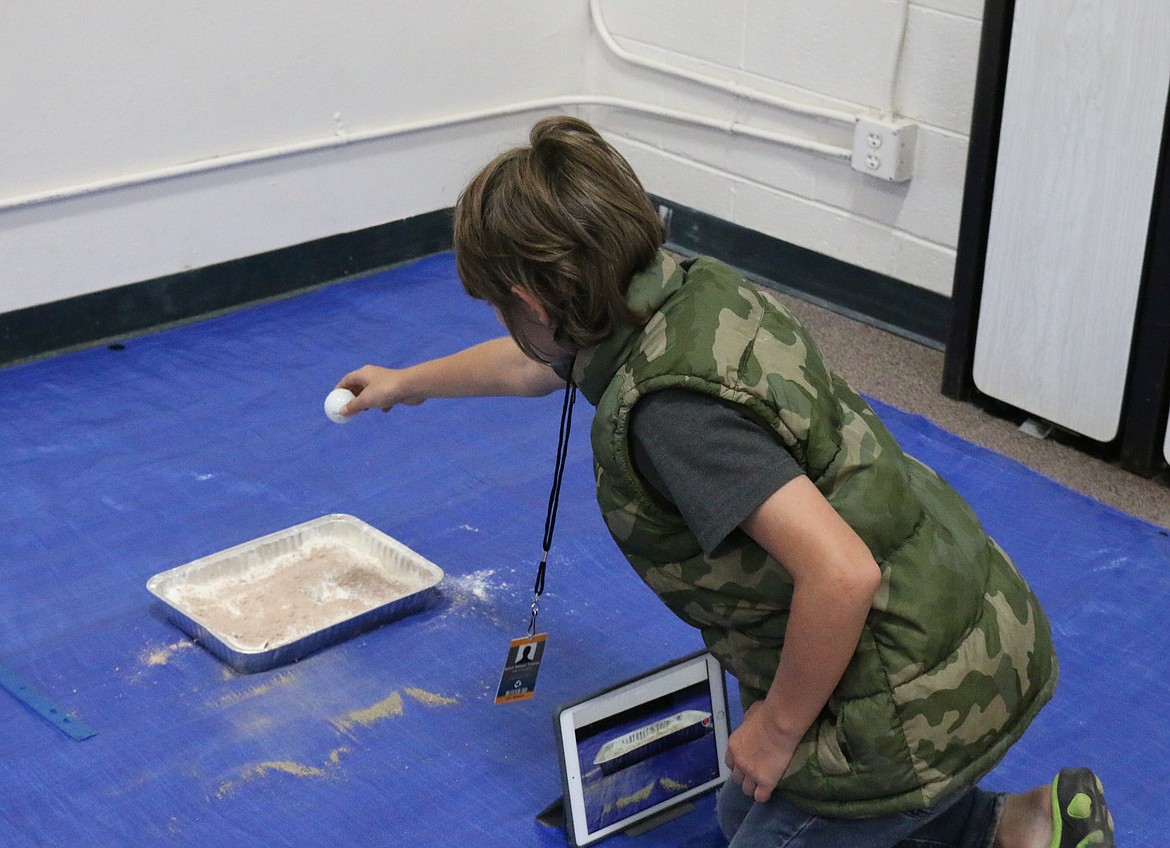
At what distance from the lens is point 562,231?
3.96 feet

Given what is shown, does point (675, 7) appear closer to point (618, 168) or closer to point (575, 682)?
point (575, 682)

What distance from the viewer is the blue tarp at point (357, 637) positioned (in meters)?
1.71

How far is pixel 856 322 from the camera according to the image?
3223 millimetres

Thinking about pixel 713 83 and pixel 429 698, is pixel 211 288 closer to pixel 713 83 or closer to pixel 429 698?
pixel 713 83

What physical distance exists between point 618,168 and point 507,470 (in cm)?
128

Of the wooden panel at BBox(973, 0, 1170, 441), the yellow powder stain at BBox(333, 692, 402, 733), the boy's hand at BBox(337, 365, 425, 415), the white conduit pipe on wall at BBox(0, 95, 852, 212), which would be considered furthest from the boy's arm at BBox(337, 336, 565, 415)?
the white conduit pipe on wall at BBox(0, 95, 852, 212)

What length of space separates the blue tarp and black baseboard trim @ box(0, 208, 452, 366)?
2.8 inches

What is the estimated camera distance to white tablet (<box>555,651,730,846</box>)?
5.23ft

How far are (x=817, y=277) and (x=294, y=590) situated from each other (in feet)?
5.56

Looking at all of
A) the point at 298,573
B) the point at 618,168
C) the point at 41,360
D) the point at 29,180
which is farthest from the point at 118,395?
the point at 618,168

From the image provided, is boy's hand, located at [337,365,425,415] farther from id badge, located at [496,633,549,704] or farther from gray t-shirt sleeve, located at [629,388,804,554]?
gray t-shirt sleeve, located at [629,388,804,554]

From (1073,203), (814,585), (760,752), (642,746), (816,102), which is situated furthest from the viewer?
(816,102)

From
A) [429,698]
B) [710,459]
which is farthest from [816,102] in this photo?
[710,459]

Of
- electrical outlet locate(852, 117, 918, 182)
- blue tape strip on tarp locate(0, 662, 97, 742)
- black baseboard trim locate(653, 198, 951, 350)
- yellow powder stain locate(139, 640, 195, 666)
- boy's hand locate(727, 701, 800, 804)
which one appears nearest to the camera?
boy's hand locate(727, 701, 800, 804)
